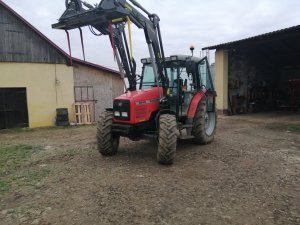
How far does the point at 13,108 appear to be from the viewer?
12.0 metres

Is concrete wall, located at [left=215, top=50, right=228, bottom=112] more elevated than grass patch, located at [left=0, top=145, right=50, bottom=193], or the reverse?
concrete wall, located at [left=215, top=50, right=228, bottom=112]

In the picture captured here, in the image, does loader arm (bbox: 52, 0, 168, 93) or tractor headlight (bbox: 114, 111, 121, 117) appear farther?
tractor headlight (bbox: 114, 111, 121, 117)

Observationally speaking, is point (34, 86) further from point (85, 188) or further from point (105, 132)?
point (85, 188)

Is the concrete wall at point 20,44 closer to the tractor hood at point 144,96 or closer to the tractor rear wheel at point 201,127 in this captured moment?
the tractor hood at point 144,96

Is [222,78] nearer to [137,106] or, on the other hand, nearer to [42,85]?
[42,85]

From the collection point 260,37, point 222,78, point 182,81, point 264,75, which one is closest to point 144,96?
point 182,81

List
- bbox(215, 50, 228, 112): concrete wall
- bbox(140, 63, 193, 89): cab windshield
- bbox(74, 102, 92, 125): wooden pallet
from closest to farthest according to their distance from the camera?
bbox(140, 63, 193, 89): cab windshield → bbox(74, 102, 92, 125): wooden pallet → bbox(215, 50, 228, 112): concrete wall

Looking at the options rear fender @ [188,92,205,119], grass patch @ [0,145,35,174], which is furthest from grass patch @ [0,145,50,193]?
rear fender @ [188,92,205,119]

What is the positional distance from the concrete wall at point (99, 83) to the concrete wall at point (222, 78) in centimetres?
544

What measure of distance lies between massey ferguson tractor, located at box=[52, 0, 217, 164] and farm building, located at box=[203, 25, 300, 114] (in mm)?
7029

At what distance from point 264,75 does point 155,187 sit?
1522cm

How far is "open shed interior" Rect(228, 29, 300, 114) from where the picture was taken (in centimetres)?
1468

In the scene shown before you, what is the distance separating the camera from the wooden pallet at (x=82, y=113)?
1348 cm

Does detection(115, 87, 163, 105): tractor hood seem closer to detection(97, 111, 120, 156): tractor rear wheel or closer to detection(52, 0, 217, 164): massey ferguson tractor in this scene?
detection(52, 0, 217, 164): massey ferguson tractor
